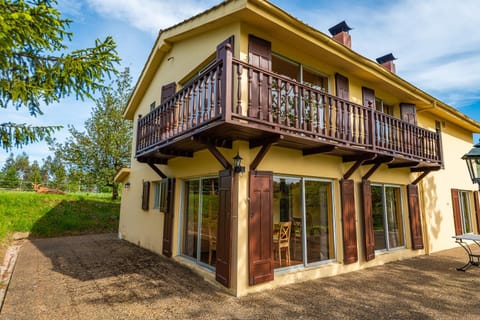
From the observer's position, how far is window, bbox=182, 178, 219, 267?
20.0 feet

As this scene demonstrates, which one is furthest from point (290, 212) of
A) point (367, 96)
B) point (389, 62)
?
point (389, 62)

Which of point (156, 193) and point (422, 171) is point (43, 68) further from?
point (422, 171)

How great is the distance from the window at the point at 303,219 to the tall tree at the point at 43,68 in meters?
4.62

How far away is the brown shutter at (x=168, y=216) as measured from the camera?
7.27m

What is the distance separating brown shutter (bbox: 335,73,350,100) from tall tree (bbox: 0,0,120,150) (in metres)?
5.55

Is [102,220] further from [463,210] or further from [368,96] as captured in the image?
[463,210]

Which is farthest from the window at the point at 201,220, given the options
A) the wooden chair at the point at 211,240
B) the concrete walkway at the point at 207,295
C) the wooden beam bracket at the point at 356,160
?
the wooden beam bracket at the point at 356,160

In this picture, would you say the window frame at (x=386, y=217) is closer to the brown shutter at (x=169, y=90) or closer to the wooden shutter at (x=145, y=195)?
the brown shutter at (x=169, y=90)

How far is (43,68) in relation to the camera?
5.34m

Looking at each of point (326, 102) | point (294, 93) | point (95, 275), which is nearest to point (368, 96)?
point (326, 102)

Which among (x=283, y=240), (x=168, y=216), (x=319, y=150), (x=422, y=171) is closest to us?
(x=319, y=150)

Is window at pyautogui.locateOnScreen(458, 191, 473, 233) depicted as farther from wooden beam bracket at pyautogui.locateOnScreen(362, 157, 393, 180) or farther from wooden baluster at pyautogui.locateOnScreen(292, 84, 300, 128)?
wooden baluster at pyautogui.locateOnScreen(292, 84, 300, 128)

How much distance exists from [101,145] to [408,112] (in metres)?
19.7

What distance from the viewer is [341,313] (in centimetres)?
407
